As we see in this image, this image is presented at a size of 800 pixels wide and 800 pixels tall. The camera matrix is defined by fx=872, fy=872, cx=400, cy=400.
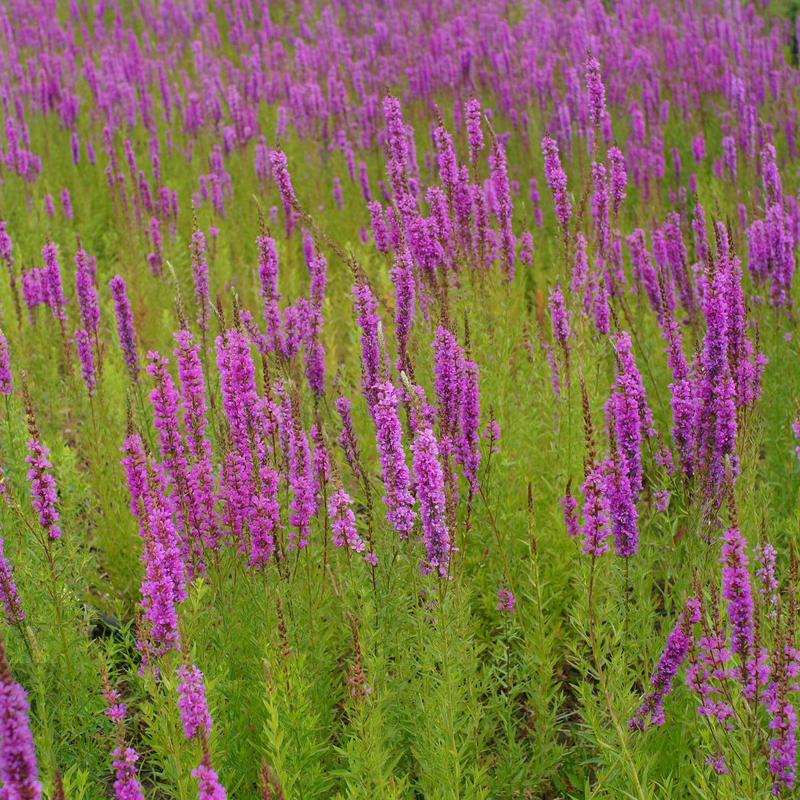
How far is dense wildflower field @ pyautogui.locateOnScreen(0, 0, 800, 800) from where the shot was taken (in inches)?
96.0

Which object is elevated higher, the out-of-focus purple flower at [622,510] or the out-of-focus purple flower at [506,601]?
the out-of-focus purple flower at [622,510]

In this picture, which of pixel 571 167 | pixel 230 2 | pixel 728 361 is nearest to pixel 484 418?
pixel 728 361

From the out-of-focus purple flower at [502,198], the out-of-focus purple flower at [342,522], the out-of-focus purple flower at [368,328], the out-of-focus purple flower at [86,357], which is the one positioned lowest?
the out-of-focus purple flower at [342,522]

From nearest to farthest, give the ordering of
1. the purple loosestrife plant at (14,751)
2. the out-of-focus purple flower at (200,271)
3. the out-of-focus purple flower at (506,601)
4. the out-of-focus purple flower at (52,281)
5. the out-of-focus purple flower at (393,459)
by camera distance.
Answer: the purple loosestrife plant at (14,751) < the out-of-focus purple flower at (393,459) < the out-of-focus purple flower at (506,601) < the out-of-focus purple flower at (200,271) < the out-of-focus purple flower at (52,281)

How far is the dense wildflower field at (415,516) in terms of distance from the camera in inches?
96.0

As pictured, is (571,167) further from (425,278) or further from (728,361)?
(728,361)

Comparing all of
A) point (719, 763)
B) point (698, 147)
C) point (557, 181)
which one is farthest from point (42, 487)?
point (698, 147)

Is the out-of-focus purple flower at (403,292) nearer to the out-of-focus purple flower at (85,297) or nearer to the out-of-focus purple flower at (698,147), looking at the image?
the out-of-focus purple flower at (85,297)

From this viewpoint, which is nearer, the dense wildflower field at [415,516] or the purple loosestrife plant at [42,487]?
the dense wildflower field at [415,516]

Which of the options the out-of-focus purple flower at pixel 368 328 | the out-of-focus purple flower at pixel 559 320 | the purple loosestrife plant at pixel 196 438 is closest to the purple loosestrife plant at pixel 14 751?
the purple loosestrife plant at pixel 196 438

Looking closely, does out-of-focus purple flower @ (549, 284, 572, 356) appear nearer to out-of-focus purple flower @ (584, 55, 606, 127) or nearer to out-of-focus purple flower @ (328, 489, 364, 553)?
out-of-focus purple flower @ (584, 55, 606, 127)

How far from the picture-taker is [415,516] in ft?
8.96

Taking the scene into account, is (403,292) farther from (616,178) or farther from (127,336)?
(127,336)

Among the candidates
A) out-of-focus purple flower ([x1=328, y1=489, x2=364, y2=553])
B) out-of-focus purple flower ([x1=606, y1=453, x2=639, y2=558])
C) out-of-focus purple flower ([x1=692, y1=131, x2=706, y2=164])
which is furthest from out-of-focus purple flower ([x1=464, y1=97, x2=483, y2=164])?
out-of-focus purple flower ([x1=692, y1=131, x2=706, y2=164])
